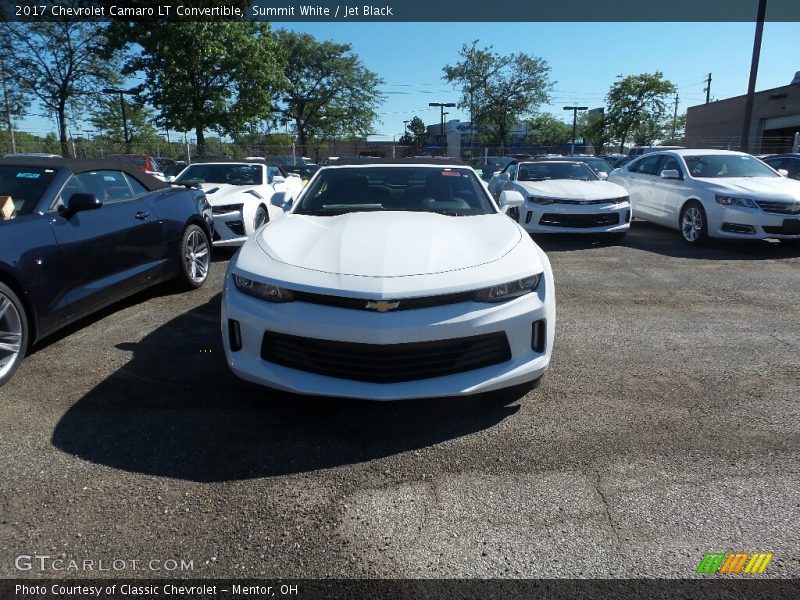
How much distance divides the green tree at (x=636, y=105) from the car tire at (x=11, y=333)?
42.8 metres

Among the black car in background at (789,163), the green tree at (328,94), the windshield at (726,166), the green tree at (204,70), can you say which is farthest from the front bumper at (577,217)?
the green tree at (328,94)

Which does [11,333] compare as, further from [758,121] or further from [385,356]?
[758,121]

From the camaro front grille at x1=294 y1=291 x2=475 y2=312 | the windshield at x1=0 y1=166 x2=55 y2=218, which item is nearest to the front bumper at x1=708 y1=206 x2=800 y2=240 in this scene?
the camaro front grille at x1=294 y1=291 x2=475 y2=312

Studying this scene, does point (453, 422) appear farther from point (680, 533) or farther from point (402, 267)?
point (680, 533)

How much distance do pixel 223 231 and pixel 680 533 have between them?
6656 mm

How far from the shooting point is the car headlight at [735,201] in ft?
26.5

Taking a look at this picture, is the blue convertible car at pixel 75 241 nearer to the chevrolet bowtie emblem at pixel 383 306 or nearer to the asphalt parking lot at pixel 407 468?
the asphalt parking lot at pixel 407 468

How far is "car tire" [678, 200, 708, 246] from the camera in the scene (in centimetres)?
862

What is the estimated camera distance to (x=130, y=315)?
5.09 m

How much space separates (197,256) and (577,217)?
5683mm

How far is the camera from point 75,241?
415 centimetres

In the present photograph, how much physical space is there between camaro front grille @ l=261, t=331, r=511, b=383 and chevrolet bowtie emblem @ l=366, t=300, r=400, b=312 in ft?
0.59

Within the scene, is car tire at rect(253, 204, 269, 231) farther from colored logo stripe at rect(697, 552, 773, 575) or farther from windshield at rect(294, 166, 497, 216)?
colored logo stripe at rect(697, 552, 773, 575)

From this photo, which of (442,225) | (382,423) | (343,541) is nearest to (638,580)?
(343,541)
